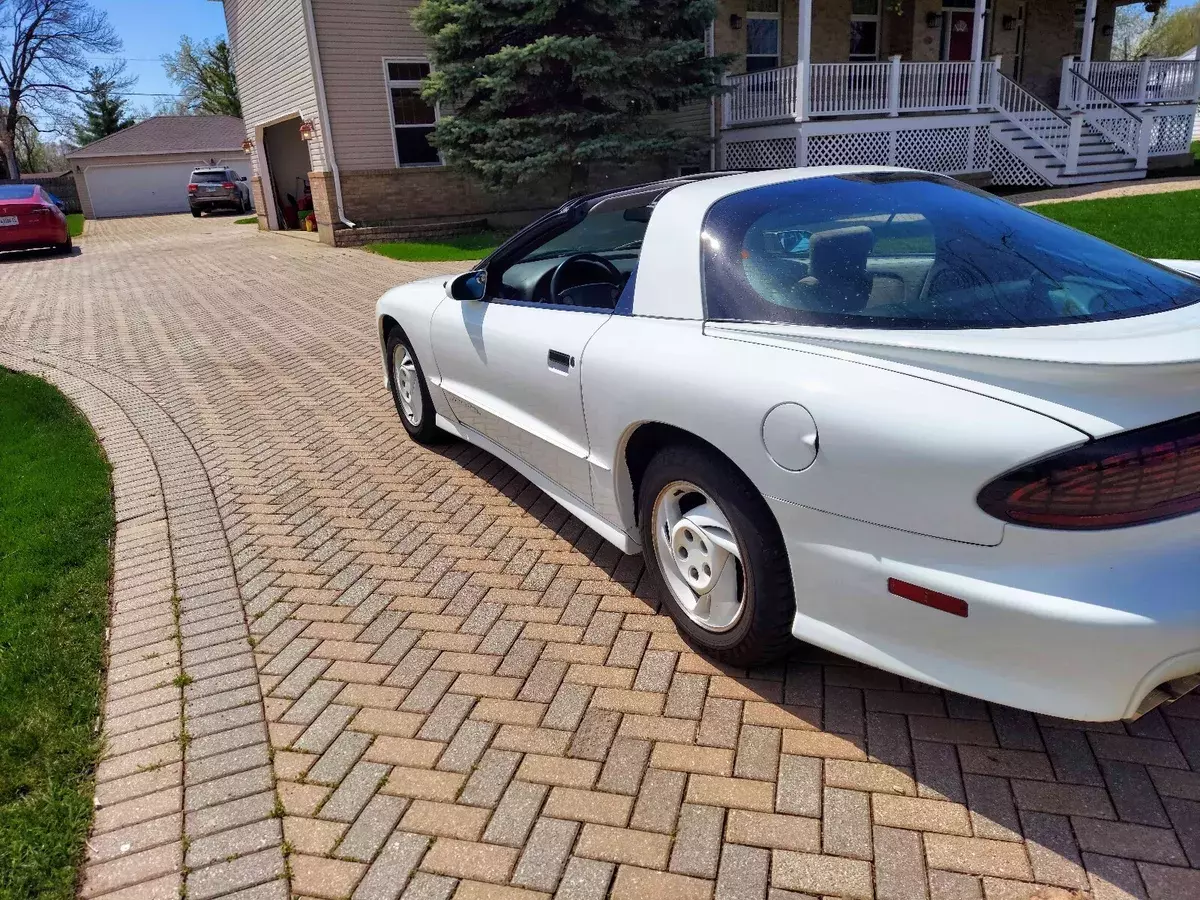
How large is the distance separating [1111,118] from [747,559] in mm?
20617

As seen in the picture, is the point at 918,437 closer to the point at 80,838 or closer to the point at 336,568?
the point at 80,838

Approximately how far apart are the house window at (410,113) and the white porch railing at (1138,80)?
1334 cm

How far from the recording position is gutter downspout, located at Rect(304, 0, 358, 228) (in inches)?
664

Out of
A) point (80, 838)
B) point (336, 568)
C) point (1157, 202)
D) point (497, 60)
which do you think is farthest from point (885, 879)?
point (497, 60)

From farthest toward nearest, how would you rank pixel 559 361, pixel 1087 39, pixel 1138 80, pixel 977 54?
pixel 1138 80 < pixel 1087 39 < pixel 977 54 < pixel 559 361

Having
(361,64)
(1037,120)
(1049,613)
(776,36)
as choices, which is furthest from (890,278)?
(776,36)

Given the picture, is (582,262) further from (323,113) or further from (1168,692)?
(323,113)

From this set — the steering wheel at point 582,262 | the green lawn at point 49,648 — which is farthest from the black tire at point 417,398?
the green lawn at point 49,648

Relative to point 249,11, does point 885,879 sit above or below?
below

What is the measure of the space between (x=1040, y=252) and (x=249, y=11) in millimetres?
22940

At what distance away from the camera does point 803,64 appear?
1597 cm

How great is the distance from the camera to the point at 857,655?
235 centimetres

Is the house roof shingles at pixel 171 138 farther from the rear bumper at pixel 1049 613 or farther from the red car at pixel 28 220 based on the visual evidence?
the rear bumper at pixel 1049 613

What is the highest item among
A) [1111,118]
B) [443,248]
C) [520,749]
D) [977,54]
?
[977,54]
